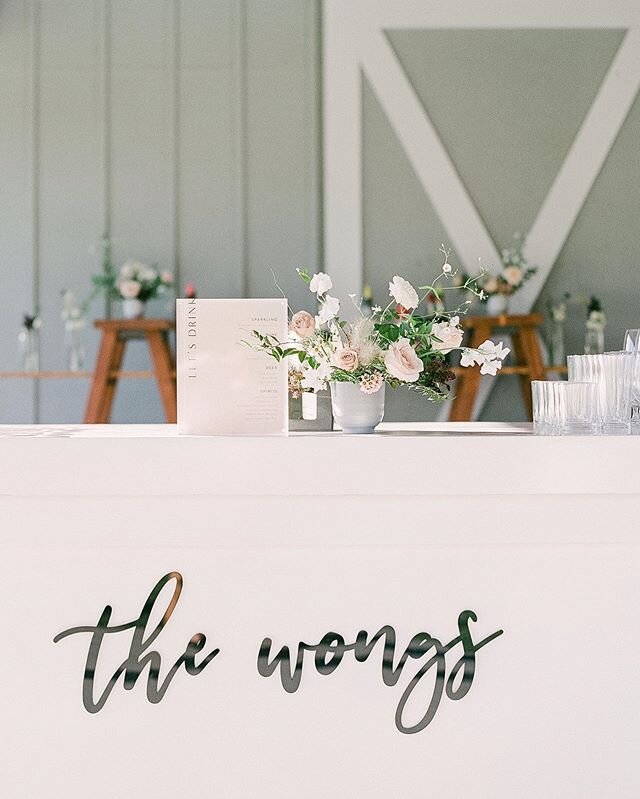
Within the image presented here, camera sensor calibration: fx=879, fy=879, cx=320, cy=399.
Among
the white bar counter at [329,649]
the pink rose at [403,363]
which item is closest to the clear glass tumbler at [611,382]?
the white bar counter at [329,649]

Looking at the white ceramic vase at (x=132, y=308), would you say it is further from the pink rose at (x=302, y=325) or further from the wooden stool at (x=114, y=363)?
the pink rose at (x=302, y=325)

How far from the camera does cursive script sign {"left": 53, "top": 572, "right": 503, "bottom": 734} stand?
162cm

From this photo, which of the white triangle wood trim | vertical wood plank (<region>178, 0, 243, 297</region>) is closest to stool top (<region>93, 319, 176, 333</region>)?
vertical wood plank (<region>178, 0, 243, 297</region>)

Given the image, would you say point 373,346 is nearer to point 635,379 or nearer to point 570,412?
point 570,412

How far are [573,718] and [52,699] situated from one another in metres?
0.96

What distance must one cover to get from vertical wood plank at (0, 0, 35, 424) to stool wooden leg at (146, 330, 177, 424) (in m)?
0.87

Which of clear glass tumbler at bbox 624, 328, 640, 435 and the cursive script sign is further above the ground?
clear glass tumbler at bbox 624, 328, 640, 435

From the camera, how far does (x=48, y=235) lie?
15.8 ft

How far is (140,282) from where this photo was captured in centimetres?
452

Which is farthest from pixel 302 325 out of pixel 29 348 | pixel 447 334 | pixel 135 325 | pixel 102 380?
pixel 29 348

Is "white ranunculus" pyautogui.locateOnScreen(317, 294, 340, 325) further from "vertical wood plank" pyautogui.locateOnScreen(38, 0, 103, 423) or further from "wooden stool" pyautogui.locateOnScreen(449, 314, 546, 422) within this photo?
"vertical wood plank" pyautogui.locateOnScreen(38, 0, 103, 423)

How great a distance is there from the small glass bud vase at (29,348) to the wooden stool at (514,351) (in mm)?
2268

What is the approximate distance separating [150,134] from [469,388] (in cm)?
221

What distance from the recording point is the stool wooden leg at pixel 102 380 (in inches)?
174
